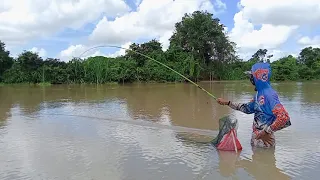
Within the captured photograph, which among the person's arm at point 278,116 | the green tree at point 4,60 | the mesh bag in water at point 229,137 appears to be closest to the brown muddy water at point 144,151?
the mesh bag in water at point 229,137

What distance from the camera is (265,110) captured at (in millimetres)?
5566

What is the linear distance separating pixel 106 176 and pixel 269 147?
2.84 metres

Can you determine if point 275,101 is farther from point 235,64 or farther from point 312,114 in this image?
point 235,64

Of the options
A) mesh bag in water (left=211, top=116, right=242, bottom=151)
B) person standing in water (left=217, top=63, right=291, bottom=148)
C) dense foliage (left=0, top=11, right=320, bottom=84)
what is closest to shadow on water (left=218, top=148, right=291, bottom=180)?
mesh bag in water (left=211, top=116, right=242, bottom=151)

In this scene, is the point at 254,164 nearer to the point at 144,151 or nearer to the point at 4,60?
the point at 144,151

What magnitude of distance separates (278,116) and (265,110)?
327 millimetres

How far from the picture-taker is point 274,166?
4.87m

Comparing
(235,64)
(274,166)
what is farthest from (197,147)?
(235,64)

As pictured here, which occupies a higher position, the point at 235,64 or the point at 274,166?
the point at 235,64

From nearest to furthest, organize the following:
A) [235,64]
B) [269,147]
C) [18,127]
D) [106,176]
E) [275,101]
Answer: [106,176]
[275,101]
[269,147]
[18,127]
[235,64]

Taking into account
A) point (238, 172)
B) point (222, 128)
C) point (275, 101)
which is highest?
point (275, 101)

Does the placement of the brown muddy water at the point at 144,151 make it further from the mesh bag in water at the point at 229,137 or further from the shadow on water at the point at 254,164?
the mesh bag in water at the point at 229,137

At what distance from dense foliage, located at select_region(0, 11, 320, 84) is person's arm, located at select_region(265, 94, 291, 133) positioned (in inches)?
1206

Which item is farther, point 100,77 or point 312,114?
point 100,77
